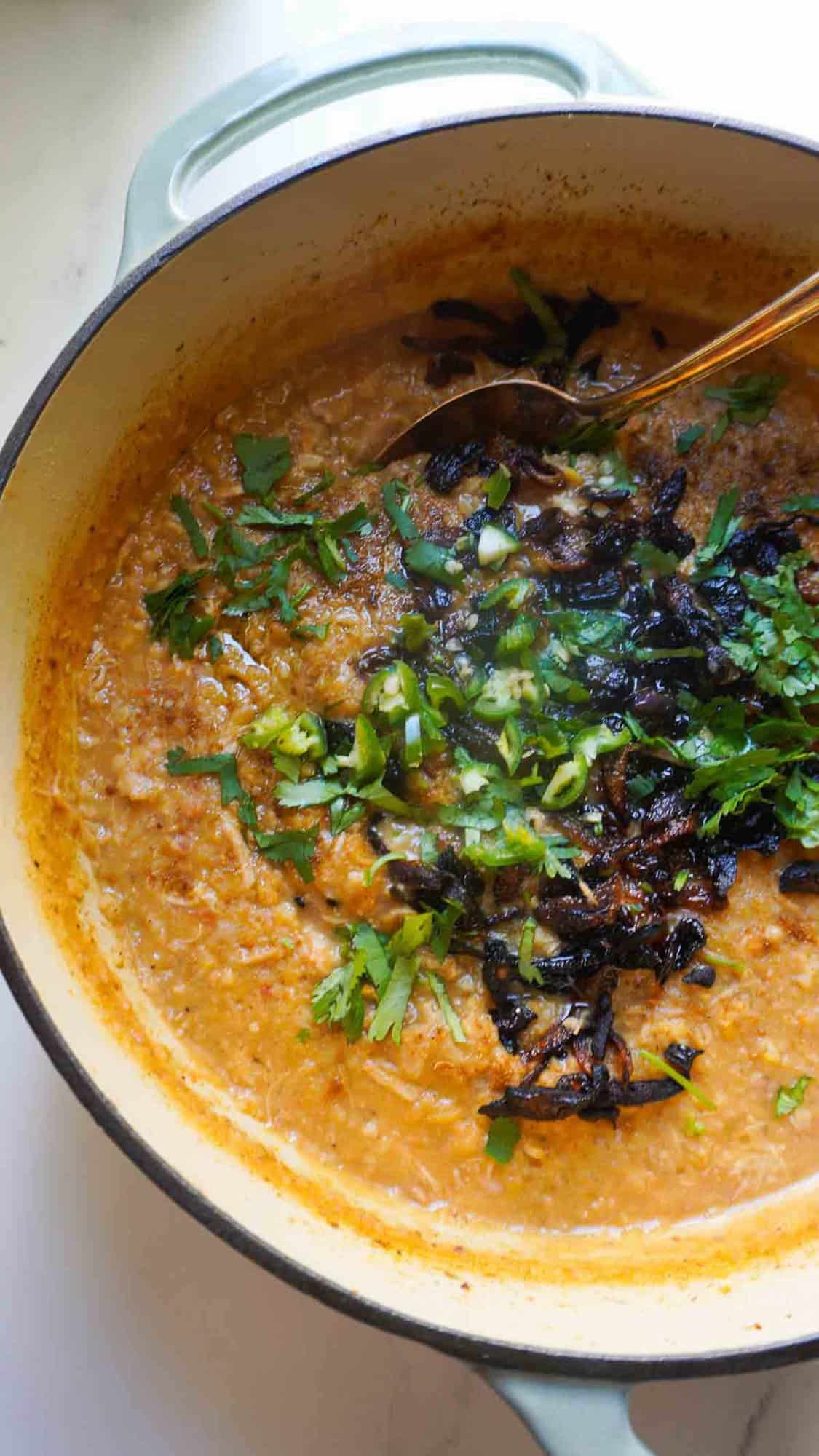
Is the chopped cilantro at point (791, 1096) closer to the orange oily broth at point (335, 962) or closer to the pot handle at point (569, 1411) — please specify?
the orange oily broth at point (335, 962)

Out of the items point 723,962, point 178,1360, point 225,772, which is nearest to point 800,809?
point 723,962

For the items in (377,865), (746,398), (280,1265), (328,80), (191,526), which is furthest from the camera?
(746,398)

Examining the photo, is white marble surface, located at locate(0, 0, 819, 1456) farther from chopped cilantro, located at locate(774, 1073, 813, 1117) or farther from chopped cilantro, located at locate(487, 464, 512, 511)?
chopped cilantro, located at locate(487, 464, 512, 511)

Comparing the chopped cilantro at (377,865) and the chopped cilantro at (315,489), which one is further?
the chopped cilantro at (315,489)

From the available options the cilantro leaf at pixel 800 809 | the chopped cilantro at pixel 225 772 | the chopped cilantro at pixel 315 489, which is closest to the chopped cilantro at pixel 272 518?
the chopped cilantro at pixel 315 489

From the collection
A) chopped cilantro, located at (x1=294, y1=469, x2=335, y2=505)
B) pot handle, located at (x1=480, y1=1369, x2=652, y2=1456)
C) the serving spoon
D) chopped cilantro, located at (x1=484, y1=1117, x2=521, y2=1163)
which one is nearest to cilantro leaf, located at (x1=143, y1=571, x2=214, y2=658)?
chopped cilantro, located at (x1=294, y1=469, x2=335, y2=505)

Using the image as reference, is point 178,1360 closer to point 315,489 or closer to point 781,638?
point 315,489

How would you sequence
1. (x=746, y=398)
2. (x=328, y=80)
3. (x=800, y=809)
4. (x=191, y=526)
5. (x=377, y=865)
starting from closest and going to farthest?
1. (x=328, y=80)
2. (x=377, y=865)
3. (x=800, y=809)
4. (x=191, y=526)
5. (x=746, y=398)
